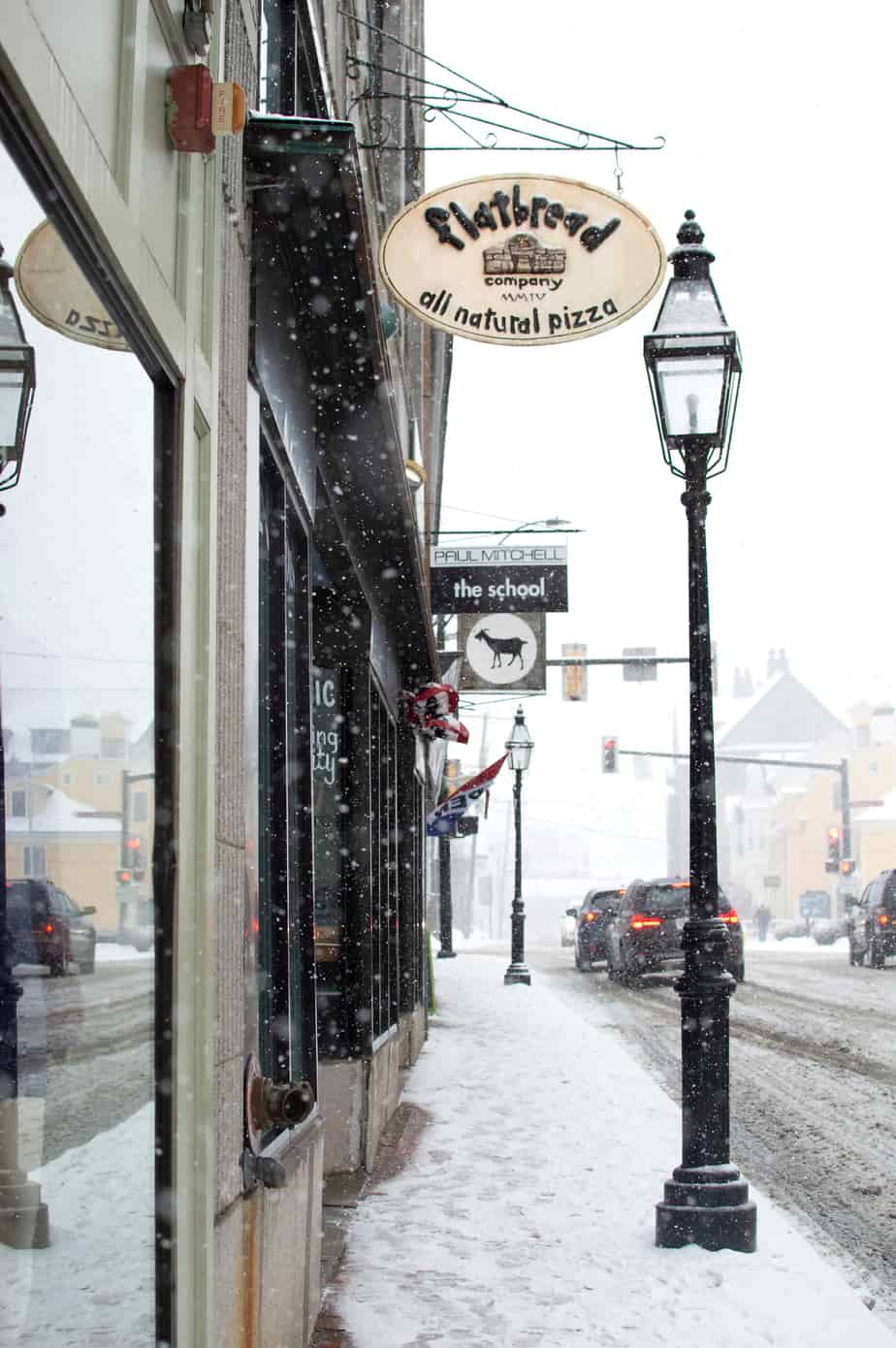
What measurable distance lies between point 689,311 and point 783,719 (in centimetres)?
10307

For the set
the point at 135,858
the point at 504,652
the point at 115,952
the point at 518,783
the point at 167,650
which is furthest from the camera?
the point at 518,783

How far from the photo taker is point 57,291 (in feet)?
7.64

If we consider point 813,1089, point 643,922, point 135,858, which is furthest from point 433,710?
point 643,922

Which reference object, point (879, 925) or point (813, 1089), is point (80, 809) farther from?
point (879, 925)

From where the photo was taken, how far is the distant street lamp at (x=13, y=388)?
6.89 ft

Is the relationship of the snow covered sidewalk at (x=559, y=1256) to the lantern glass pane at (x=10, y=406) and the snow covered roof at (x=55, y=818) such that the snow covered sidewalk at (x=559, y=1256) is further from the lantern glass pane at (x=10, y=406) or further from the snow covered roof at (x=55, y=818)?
the lantern glass pane at (x=10, y=406)

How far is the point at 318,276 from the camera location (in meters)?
5.40

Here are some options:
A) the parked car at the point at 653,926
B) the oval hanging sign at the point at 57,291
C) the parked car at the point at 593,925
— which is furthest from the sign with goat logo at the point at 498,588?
the parked car at the point at 593,925

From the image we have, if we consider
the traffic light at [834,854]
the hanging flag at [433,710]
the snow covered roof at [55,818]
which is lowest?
the traffic light at [834,854]

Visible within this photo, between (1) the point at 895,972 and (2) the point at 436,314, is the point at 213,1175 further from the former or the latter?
(1) the point at 895,972

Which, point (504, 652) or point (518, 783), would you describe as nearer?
point (504, 652)

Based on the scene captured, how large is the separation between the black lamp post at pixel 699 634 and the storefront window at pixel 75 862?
4594mm

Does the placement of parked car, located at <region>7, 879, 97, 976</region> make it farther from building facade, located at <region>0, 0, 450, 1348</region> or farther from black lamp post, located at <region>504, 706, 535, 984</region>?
black lamp post, located at <region>504, 706, 535, 984</region>

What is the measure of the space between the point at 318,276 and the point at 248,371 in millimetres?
761
